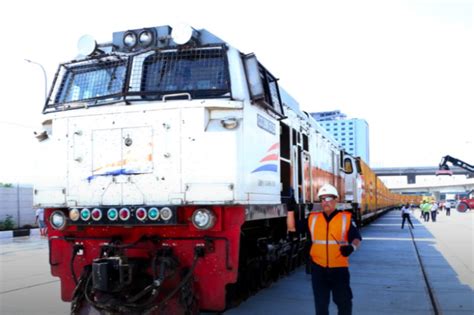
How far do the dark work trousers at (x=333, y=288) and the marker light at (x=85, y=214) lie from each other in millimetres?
2619

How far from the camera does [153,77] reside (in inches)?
238

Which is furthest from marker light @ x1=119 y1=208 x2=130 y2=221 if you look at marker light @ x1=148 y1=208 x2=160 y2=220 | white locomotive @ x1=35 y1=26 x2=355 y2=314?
marker light @ x1=148 y1=208 x2=160 y2=220

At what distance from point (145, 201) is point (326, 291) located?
7.18 feet

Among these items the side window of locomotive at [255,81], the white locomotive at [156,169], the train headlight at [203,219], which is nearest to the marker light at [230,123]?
the white locomotive at [156,169]

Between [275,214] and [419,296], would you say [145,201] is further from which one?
[419,296]

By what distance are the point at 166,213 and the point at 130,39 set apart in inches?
93.2

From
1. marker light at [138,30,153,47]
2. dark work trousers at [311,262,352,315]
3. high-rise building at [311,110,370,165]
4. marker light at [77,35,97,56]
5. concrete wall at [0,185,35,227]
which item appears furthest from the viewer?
high-rise building at [311,110,370,165]

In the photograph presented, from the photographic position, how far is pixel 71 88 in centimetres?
662

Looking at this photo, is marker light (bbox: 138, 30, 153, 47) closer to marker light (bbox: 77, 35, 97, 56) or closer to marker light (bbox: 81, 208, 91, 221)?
marker light (bbox: 77, 35, 97, 56)

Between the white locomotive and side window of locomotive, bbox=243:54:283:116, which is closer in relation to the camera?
the white locomotive

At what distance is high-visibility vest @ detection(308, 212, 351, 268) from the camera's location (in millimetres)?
5125

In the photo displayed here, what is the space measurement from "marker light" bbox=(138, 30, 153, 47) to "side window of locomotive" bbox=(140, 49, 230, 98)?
182 millimetres

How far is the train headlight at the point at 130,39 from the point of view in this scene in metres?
6.27

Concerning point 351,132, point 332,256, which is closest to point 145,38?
point 332,256
